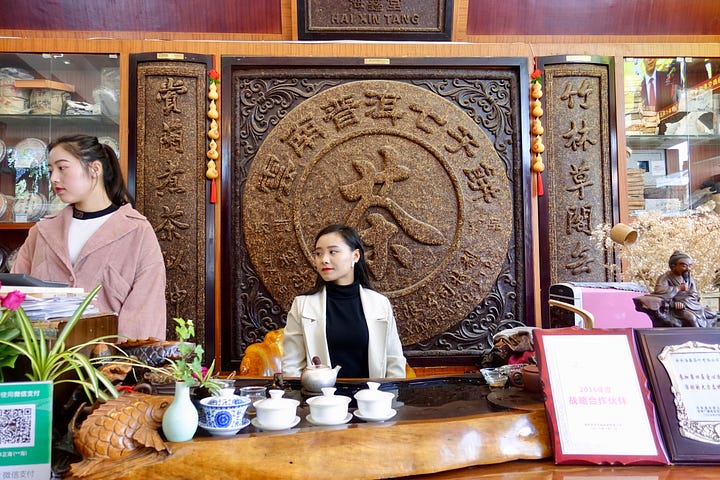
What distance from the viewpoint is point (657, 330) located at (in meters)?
1.15

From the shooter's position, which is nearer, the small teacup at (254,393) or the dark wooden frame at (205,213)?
the small teacup at (254,393)

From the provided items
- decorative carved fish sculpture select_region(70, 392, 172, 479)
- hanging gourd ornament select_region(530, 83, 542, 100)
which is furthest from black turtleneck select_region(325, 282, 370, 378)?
hanging gourd ornament select_region(530, 83, 542, 100)

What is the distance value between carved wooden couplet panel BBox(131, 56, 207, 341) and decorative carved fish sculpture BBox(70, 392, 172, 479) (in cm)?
177

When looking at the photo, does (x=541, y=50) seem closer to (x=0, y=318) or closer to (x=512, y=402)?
(x=512, y=402)

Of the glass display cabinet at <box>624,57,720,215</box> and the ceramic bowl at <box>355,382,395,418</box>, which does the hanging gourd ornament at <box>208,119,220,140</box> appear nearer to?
the ceramic bowl at <box>355,382,395,418</box>

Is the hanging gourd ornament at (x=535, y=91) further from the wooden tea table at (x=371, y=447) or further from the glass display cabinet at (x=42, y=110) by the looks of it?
the glass display cabinet at (x=42, y=110)

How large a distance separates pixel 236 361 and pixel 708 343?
223 cm

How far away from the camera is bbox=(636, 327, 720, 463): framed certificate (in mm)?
1012

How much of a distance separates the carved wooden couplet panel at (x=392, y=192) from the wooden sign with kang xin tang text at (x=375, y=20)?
24 centimetres

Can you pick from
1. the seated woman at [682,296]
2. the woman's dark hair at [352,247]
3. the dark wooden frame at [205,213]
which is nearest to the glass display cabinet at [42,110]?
the dark wooden frame at [205,213]

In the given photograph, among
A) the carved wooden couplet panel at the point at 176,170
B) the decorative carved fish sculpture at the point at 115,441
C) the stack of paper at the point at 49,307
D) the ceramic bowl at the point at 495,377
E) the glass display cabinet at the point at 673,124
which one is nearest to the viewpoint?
the decorative carved fish sculpture at the point at 115,441

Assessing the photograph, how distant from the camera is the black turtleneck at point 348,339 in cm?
198

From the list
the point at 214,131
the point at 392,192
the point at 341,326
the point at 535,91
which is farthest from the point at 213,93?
the point at 535,91

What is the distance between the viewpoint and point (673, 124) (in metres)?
2.94
